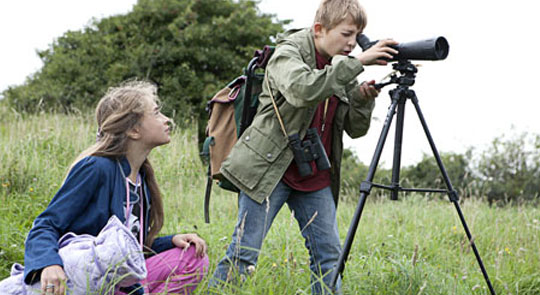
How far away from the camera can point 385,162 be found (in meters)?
9.04

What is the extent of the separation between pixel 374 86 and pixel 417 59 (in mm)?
278

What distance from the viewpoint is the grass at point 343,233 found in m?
2.84

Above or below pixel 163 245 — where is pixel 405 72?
above

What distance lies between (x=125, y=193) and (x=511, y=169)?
8288 mm

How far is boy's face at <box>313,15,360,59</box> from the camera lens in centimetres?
248

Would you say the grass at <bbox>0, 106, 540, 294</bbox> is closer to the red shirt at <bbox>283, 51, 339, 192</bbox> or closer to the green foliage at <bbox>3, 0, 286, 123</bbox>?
the red shirt at <bbox>283, 51, 339, 192</bbox>

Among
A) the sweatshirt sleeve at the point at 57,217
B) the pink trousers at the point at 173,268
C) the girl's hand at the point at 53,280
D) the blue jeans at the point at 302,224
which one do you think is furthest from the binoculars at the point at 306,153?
the girl's hand at the point at 53,280

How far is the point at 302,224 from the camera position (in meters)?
2.74

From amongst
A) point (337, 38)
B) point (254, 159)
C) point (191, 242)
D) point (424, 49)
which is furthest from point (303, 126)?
point (191, 242)

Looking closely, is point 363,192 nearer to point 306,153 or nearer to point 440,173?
point 306,153

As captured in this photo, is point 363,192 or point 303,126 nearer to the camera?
point 363,192

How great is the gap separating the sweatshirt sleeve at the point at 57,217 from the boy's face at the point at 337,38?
3.95 feet

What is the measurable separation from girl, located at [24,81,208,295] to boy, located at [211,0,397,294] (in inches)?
9.3

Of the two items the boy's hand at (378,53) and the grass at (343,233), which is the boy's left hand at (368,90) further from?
the grass at (343,233)
